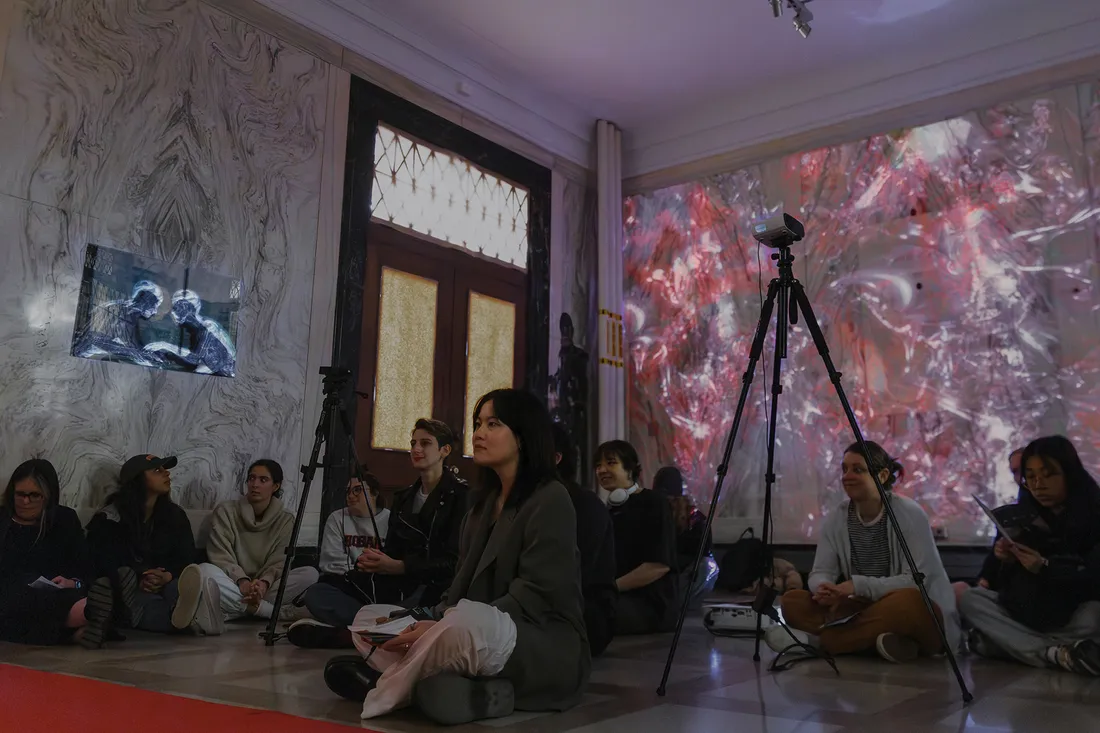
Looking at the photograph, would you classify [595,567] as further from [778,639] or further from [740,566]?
[740,566]

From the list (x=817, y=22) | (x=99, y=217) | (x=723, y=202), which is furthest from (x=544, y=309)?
(x=99, y=217)

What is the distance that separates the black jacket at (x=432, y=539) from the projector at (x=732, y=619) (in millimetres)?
1411

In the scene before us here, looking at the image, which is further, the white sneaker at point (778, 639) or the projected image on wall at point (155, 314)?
the projected image on wall at point (155, 314)

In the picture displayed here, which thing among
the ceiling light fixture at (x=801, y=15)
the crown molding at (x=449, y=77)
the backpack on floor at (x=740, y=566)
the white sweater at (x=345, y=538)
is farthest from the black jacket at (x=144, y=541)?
the ceiling light fixture at (x=801, y=15)

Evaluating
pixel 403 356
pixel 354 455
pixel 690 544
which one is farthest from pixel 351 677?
pixel 403 356

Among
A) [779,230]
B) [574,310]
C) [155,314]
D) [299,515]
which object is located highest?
[574,310]

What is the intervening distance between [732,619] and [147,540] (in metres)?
2.95

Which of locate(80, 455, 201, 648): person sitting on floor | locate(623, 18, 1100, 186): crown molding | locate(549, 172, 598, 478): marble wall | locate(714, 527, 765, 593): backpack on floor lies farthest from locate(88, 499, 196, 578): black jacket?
locate(623, 18, 1100, 186): crown molding

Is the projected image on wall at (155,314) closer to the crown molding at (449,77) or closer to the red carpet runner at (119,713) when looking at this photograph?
the crown molding at (449,77)

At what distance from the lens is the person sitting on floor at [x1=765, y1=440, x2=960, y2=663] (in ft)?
10.8

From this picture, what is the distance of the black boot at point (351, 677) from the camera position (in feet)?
7.32

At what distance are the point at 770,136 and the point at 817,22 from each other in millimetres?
1096

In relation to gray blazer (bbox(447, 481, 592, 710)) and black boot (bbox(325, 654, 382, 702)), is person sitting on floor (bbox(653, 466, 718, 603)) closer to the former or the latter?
gray blazer (bbox(447, 481, 592, 710))

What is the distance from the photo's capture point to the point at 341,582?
387 cm
